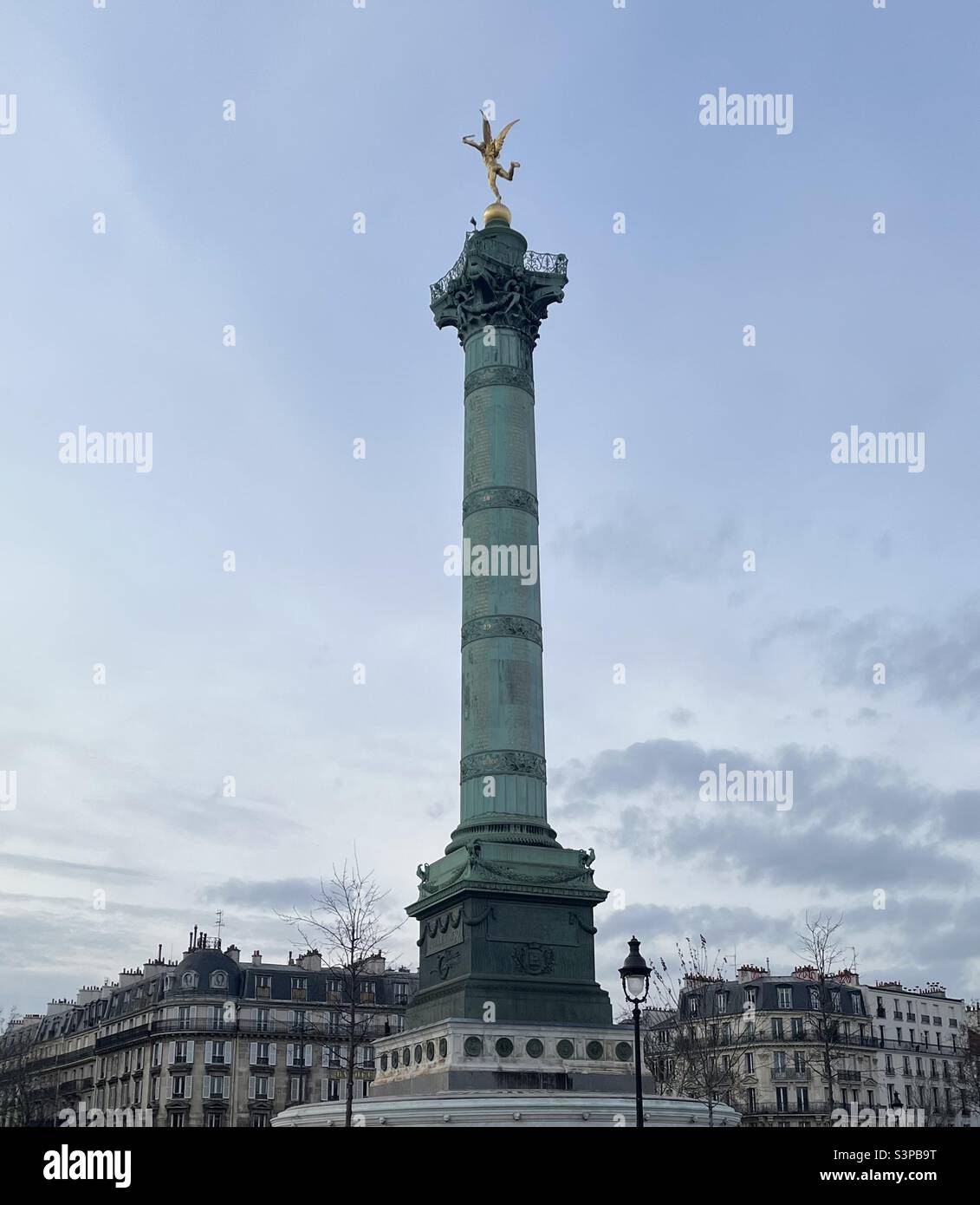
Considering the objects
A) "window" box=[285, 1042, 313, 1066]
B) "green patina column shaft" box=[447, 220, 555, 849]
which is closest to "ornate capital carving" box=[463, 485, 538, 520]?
"green patina column shaft" box=[447, 220, 555, 849]

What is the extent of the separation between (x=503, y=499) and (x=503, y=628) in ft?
15.4

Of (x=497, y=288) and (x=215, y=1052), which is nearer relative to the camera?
(x=497, y=288)

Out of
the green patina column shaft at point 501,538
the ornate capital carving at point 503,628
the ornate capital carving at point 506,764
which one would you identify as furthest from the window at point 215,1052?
the ornate capital carving at point 503,628

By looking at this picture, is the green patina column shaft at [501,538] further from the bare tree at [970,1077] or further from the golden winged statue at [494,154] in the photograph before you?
the bare tree at [970,1077]

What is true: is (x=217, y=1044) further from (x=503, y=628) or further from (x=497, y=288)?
(x=497, y=288)

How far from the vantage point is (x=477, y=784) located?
4488 centimetres

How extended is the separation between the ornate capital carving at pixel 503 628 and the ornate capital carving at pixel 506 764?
4.01 m

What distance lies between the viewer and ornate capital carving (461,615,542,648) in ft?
151

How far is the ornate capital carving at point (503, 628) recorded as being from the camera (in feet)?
151

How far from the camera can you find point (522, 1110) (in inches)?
1375

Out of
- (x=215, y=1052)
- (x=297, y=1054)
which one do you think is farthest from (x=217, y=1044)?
(x=297, y=1054)
